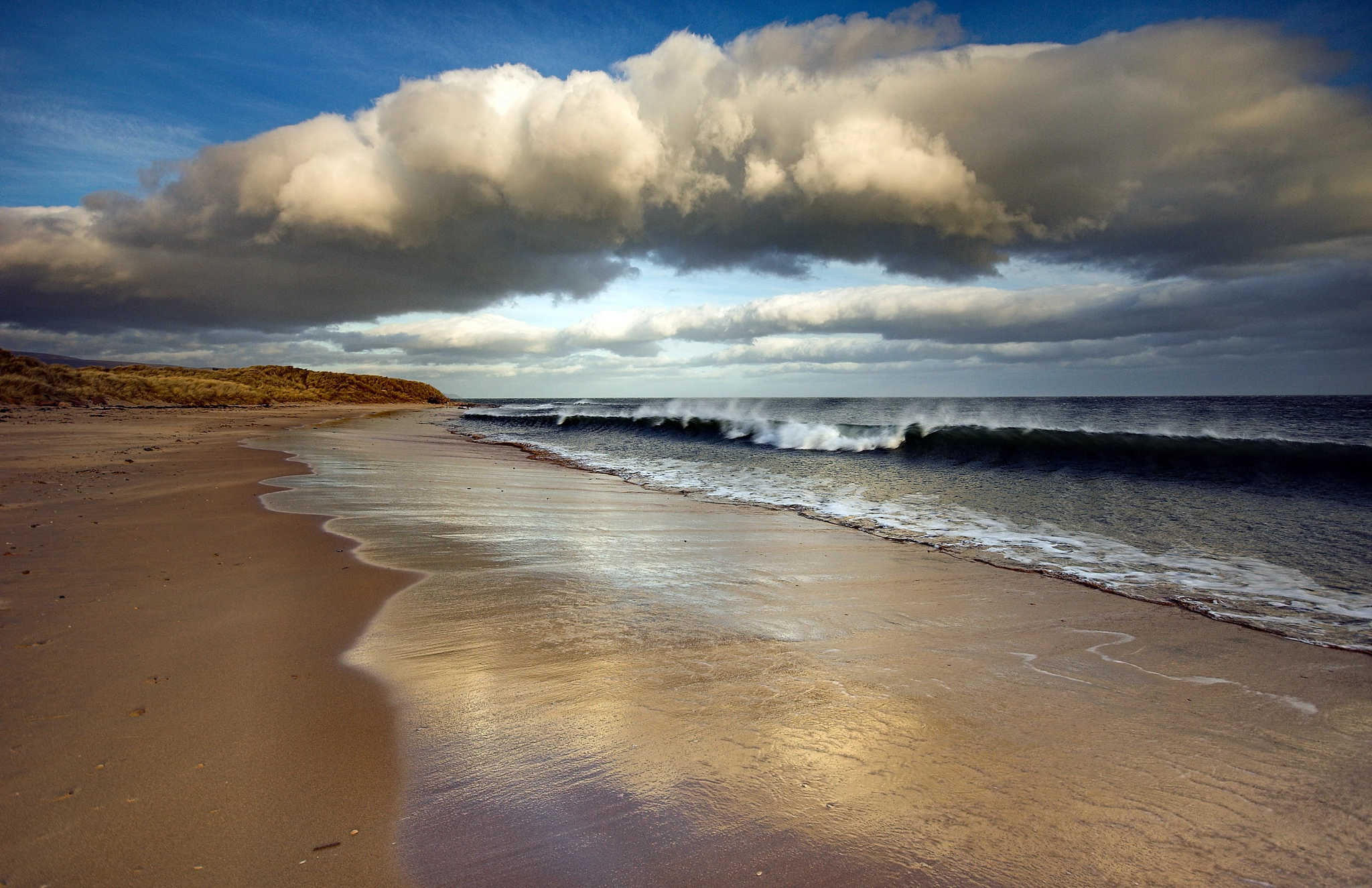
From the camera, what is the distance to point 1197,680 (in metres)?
3.56

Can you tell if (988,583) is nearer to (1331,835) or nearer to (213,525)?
(1331,835)

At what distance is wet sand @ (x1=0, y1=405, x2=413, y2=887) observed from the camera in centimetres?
198

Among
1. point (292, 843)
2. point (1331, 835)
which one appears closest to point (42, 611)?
point (292, 843)

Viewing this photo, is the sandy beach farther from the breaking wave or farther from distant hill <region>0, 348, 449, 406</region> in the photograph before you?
distant hill <region>0, 348, 449, 406</region>

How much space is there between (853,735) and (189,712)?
3069mm

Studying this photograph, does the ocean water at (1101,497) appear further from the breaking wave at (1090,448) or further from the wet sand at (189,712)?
the wet sand at (189,712)

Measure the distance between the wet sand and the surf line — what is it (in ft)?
12.2

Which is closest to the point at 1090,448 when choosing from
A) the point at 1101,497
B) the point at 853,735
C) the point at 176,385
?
the point at 1101,497

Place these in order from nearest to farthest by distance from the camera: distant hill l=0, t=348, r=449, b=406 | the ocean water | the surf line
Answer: the surf line < the ocean water < distant hill l=0, t=348, r=449, b=406

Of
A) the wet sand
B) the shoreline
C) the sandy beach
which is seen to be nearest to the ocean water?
the shoreline

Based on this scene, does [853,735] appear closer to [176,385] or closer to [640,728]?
[640,728]

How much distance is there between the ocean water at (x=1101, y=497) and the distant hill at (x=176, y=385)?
35.7m

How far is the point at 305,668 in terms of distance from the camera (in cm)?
342

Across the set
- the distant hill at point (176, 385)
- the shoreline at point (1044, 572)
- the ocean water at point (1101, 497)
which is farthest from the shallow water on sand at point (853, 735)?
the distant hill at point (176, 385)
